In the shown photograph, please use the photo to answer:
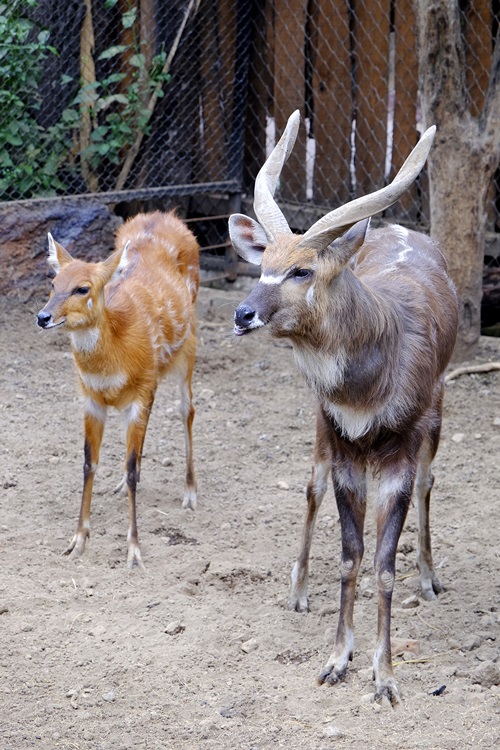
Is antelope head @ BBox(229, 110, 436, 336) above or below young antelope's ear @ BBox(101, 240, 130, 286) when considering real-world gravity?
above

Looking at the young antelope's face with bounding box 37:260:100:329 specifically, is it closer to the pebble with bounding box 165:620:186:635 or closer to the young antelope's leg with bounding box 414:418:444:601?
the pebble with bounding box 165:620:186:635

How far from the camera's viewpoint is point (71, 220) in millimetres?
8078

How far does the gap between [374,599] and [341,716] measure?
38.4 inches

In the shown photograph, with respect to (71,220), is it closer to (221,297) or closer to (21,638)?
(221,297)

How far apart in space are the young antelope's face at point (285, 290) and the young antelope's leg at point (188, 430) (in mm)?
2195

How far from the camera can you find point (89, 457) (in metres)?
4.98

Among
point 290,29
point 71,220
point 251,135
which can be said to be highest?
point 290,29

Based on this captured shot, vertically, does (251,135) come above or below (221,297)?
above

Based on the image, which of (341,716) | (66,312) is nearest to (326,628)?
(341,716)

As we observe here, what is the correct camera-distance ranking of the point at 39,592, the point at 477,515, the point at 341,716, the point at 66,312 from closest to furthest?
1. the point at 341,716
2. the point at 39,592
3. the point at 66,312
4. the point at 477,515

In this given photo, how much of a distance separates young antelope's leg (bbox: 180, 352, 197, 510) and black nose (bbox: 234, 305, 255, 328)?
229 centimetres

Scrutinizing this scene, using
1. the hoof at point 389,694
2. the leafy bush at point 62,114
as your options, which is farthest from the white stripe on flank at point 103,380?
the leafy bush at point 62,114

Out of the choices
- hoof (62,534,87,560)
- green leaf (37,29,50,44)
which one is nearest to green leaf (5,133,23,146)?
green leaf (37,29,50,44)

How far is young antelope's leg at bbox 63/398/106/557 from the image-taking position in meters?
4.86
